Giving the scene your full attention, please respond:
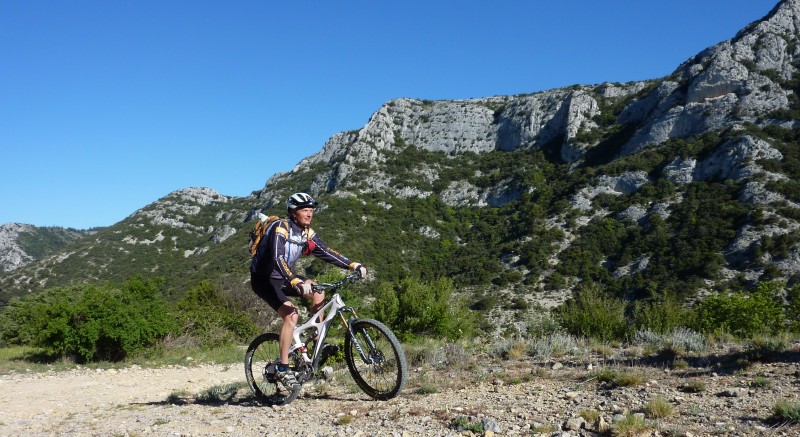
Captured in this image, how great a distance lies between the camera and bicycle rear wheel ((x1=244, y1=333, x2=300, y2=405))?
16.4 ft

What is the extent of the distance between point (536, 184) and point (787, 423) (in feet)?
202

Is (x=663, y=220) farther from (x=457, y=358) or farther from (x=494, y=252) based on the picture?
(x=457, y=358)

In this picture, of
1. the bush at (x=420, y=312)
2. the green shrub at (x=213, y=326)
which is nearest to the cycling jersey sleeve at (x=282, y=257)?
the bush at (x=420, y=312)

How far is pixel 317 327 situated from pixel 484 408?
1798 mm

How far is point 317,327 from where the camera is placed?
15.8ft

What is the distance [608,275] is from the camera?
136 ft

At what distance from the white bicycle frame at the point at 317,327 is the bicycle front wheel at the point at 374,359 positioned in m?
0.22

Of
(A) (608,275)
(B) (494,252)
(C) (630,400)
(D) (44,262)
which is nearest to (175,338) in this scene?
(C) (630,400)

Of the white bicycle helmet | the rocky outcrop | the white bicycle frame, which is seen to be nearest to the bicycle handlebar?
the white bicycle frame

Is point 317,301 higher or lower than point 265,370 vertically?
higher

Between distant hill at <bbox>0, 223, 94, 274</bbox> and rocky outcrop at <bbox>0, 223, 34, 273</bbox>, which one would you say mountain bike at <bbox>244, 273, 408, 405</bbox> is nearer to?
distant hill at <bbox>0, 223, 94, 274</bbox>

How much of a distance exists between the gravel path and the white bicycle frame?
479 millimetres

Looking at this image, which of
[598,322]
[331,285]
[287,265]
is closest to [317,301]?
[331,285]

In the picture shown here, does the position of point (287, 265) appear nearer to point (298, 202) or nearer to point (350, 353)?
point (298, 202)
